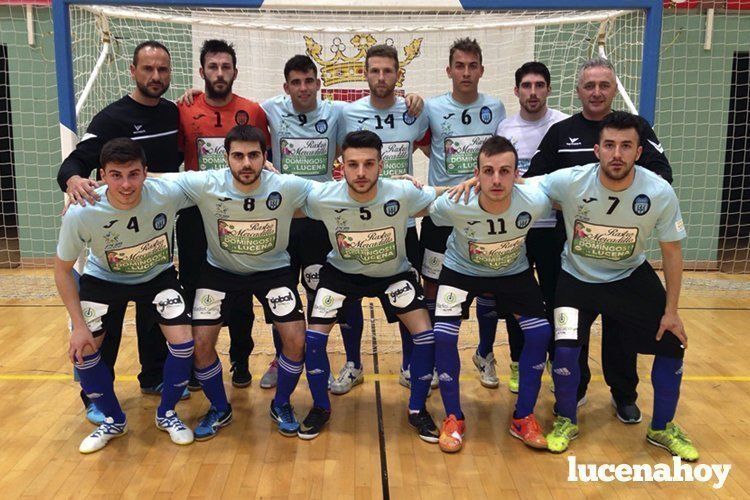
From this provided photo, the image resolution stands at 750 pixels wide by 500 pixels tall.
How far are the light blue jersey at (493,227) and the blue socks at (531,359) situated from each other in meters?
0.28

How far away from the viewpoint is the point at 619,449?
312 centimetres

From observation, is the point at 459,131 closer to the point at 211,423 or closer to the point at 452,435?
the point at 452,435

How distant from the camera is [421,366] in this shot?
3213mm

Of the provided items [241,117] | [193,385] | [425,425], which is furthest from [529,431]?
[241,117]

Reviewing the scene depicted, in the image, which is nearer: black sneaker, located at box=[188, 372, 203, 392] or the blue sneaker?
the blue sneaker

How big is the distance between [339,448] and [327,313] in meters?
0.64

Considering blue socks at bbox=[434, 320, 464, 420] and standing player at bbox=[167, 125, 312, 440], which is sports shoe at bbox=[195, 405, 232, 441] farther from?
blue socks at bbox=[434, 320, 464, 420]

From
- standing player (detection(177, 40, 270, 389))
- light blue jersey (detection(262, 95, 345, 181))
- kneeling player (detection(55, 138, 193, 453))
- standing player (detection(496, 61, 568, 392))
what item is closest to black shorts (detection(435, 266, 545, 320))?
standing player (detection(496, 61, 568, 392))

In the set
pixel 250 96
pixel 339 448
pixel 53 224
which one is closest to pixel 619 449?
pixel 339 448

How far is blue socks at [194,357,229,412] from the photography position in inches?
127

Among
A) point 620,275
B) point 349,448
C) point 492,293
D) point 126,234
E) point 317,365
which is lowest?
point 349,448

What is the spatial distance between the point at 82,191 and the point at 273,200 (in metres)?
0.87

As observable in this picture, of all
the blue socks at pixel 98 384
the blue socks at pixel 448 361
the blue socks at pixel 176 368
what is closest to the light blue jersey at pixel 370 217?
the blue socks at pixel 448 361

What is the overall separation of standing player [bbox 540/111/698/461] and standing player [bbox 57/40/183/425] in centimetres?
198
